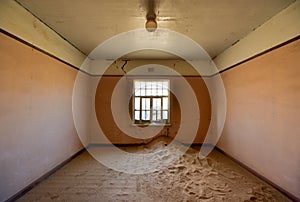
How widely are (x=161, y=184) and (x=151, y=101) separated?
3.31 meters

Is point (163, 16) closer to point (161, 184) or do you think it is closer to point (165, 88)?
point (161, 184)

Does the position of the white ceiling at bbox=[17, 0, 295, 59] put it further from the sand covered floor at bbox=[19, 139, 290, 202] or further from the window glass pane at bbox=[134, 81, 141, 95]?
the sand covered floor at bbox=[19, 139, 290, 202]

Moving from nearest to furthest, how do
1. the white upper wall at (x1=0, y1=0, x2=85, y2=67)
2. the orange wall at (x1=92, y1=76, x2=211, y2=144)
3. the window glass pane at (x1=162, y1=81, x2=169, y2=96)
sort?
the white upper wall at (x1=0, y1=0, x2=85, y2=67), the orange wall at (x1=92, y1=76, x2=211, y2=144), the window glass pane at (x1=162, y1=81, x2=169, y2=96)

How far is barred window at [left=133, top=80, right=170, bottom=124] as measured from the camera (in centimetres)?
595

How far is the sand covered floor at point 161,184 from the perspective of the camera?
2.57m

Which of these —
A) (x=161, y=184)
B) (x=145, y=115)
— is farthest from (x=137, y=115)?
(x=161, y=184)

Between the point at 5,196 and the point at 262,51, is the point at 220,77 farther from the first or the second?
the point at 5,196

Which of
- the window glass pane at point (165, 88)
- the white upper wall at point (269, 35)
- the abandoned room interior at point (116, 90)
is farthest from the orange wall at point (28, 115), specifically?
the white upper wall at point (269, 35)

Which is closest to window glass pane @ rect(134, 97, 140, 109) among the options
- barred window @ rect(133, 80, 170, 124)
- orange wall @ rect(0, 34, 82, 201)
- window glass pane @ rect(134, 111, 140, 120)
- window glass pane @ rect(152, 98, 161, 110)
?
barred window @ rect(133, 80, 170, 124)

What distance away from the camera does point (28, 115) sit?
109 inches

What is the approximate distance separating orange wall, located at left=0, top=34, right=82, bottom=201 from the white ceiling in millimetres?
649

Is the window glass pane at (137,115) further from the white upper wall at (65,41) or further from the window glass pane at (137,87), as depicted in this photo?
the white upper wall at (65,41)

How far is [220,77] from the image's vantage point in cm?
507

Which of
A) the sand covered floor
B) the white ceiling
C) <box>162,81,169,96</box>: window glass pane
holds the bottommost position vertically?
the sand covered floor
